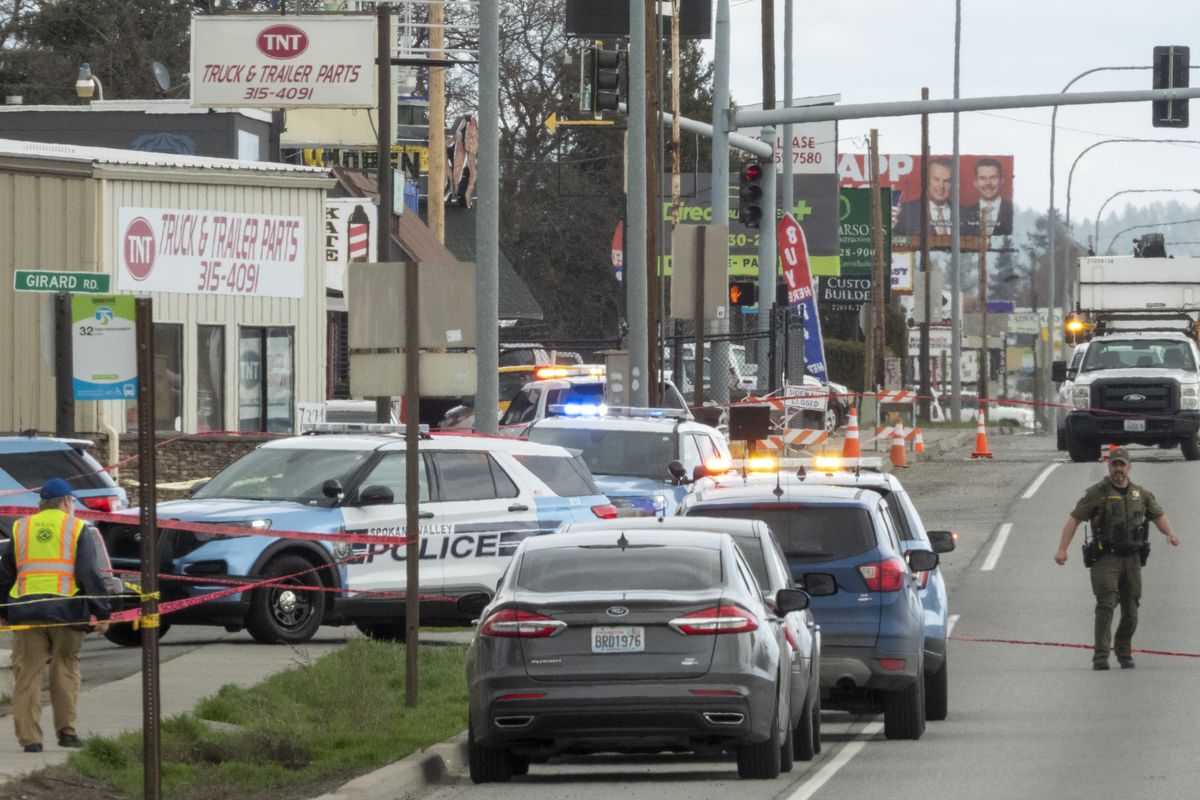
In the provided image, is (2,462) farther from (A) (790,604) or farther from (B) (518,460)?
(A) (790,604)

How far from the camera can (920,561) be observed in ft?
47.9

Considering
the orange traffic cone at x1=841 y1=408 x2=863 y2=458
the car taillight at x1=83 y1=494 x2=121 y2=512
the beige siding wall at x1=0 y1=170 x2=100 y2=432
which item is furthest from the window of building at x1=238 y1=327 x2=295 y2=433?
the car taillight at x1=83 y1=494 x2=121 y2=512

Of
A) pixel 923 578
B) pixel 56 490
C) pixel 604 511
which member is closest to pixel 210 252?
pixel 604 511

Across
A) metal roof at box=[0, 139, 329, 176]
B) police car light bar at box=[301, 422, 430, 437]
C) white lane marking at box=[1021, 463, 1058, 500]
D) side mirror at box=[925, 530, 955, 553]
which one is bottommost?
white lane marking at box=[1021, 463, 1058, 500]

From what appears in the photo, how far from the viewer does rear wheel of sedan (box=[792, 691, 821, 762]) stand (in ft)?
43.3

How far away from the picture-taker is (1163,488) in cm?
3484

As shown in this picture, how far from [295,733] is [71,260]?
2060cm

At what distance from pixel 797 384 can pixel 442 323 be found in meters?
21.9

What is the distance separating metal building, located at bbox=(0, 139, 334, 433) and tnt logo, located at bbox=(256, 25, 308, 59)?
2437mm

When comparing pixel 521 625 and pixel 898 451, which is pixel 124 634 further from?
pixel 898 451

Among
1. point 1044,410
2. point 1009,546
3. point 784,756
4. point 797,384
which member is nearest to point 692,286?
point 1009,546

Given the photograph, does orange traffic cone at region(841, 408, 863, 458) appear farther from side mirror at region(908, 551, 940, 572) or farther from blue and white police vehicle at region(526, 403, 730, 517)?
side mirror at region(908, 551, 940, 572)

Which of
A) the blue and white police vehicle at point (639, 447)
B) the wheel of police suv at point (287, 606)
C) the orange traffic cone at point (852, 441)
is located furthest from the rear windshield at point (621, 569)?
the orange traffic cone at point (852, 441)

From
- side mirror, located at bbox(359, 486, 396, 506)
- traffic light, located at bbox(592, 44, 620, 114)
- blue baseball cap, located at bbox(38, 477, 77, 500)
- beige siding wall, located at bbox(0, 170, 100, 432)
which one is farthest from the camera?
beige siding wall, located at bbox(0, 170, 100, 432)
